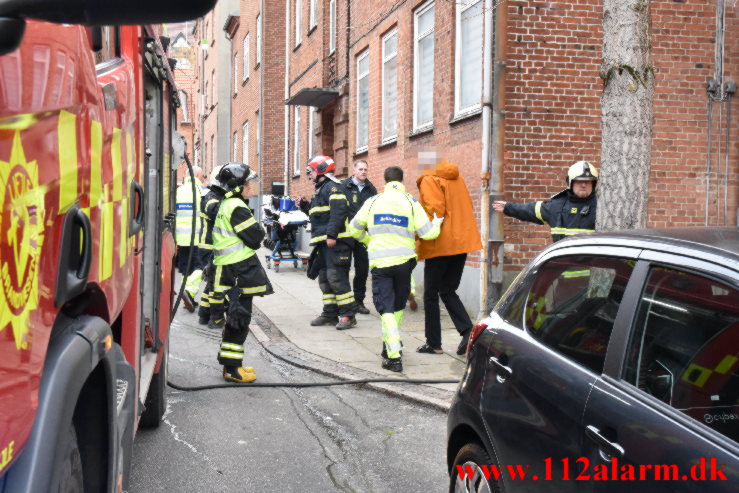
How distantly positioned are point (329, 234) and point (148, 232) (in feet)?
16.4

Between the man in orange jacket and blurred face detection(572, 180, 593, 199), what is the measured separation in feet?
4.10

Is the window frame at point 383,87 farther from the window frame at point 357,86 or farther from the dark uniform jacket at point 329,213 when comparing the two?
the dark uniform jacket at point 329,213

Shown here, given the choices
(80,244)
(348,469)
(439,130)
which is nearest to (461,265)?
(348,469)

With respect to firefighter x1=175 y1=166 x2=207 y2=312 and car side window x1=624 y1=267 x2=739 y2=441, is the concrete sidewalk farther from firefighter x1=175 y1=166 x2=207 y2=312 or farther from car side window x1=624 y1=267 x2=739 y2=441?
car side window x1=624 y1=267 x2=739 y2=441

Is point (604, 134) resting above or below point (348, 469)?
above

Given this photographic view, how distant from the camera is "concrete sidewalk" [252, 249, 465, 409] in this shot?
721 cm

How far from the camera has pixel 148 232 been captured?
479cm

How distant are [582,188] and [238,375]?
10.8 ft

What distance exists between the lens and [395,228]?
7.44m

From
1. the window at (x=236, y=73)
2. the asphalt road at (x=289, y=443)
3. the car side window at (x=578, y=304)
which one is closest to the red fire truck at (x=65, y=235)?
the car side window at (x=578, y=304)

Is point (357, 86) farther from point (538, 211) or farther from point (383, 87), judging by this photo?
point (538, 211)

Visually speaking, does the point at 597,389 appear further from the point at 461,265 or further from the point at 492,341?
the point at 461,265

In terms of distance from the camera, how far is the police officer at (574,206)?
6.97 m

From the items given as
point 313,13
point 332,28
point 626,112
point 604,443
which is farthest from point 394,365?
point 313,13
